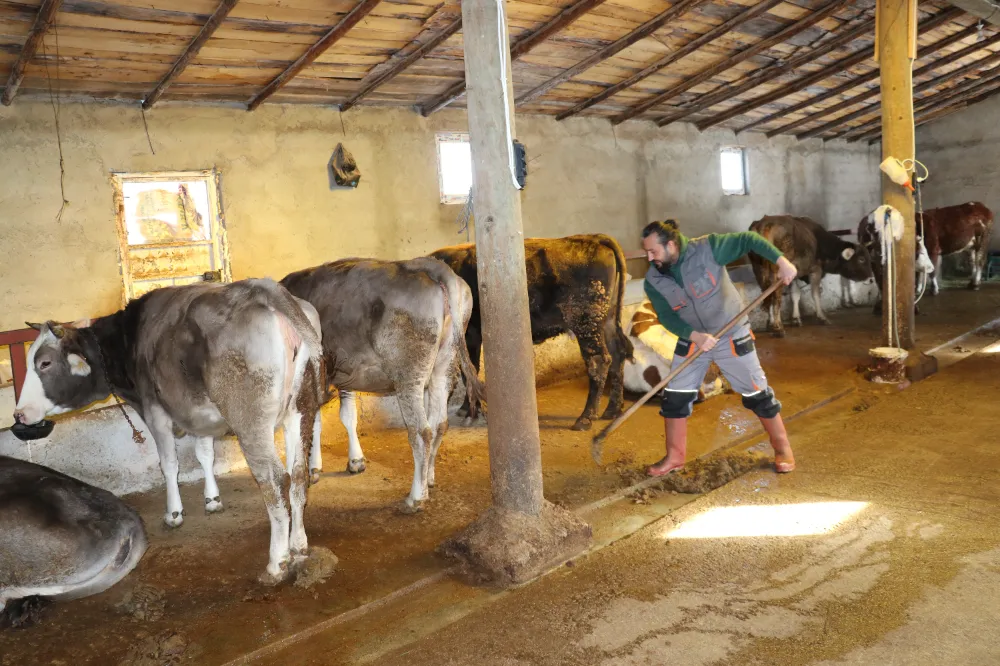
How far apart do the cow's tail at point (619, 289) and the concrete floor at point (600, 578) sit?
4.96 feet

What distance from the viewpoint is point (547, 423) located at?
289 inches

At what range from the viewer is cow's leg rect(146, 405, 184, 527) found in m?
5.16

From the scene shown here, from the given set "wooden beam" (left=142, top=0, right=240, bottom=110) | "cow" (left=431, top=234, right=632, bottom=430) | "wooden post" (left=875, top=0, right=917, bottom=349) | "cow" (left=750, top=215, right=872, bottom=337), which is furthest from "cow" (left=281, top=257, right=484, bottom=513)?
"cow" (left=750, top=215, right=872, bottom=337)

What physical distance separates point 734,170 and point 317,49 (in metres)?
9.99

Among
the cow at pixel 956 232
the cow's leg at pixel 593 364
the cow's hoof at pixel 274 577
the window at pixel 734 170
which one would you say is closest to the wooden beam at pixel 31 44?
the cow's hoof at pixel 274 577

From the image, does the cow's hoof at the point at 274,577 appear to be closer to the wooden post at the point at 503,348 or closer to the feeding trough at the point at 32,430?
the wooden post at the point at 503,348

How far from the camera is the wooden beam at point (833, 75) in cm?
1053

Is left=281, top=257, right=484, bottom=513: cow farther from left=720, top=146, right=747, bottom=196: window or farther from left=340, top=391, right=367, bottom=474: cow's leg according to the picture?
left=720, top=146, right=747, bottom=196: window

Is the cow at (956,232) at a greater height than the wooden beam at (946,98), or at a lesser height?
lesser

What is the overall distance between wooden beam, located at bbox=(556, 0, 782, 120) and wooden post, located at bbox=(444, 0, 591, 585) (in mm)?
5485

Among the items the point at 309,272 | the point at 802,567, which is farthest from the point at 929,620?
the point at 309,272

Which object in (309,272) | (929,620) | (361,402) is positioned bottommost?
(929,620)

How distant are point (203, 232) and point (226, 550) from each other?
15.3ft

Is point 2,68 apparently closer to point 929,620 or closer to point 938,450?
point 929,620
